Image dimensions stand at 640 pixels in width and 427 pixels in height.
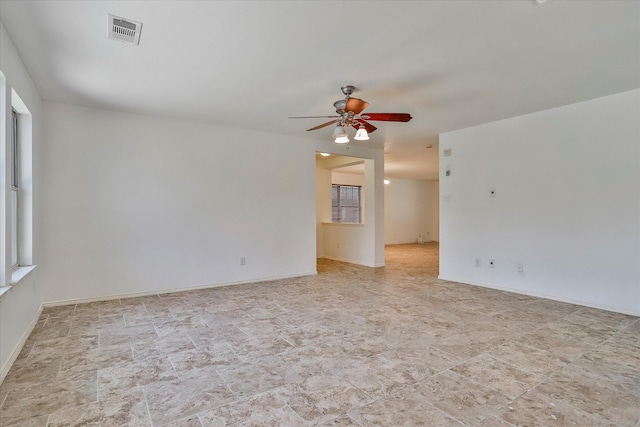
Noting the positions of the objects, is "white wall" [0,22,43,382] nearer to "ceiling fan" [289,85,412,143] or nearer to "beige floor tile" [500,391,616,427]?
"ceiling fan" [289,85,412,143]

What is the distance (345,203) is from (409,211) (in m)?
2.82

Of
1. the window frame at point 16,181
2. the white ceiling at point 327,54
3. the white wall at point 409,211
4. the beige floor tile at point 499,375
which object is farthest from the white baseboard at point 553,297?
the white wall at point 409,211

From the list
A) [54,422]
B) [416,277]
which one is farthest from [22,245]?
[416,277]

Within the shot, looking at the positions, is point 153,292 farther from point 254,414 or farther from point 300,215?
point 254,414

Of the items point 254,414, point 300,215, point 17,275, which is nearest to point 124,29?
point 17,275

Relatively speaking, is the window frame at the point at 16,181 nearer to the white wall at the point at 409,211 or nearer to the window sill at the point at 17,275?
the window sill at the point at 17,275

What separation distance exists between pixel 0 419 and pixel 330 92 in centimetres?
348

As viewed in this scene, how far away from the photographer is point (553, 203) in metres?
4.09

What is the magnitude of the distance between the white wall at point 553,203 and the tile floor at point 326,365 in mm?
434

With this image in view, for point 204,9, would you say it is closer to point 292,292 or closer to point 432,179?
point 292,292

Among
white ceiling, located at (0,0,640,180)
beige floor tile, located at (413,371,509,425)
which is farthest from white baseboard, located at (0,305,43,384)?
beige floor tile, located at (413,371,509,425)

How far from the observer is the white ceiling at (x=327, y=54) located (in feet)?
6.91

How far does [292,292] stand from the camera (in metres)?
4.54

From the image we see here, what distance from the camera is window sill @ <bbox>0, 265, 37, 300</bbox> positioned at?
7.36ft
